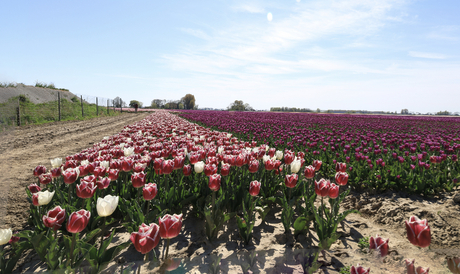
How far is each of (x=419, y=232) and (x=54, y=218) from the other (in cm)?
275

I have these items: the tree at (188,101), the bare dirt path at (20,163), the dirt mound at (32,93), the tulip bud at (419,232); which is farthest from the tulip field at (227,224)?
the tree at (188,101)

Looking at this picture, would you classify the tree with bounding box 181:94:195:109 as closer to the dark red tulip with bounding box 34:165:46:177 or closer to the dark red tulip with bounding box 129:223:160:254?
the dark red tulip with bounding box 34:165:46:177

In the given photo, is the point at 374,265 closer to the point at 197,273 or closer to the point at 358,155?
the point at 197,273

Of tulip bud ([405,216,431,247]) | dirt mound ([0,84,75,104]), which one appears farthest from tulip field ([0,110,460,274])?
dirt mound ([0,84,75,104])

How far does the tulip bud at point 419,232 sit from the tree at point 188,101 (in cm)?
11496

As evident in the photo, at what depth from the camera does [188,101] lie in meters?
115

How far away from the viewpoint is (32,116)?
56.5ft

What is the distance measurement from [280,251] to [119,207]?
2103 mm

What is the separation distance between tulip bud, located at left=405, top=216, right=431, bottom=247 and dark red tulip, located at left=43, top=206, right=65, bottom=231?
106 inches

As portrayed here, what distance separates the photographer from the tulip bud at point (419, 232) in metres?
1.39

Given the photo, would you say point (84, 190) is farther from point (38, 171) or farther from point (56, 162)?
point (56, 162)

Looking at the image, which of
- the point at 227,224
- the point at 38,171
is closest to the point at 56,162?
the point at 38,171

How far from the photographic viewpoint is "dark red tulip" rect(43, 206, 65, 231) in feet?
6.55

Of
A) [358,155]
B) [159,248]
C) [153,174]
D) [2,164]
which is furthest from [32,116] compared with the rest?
[358,155]
